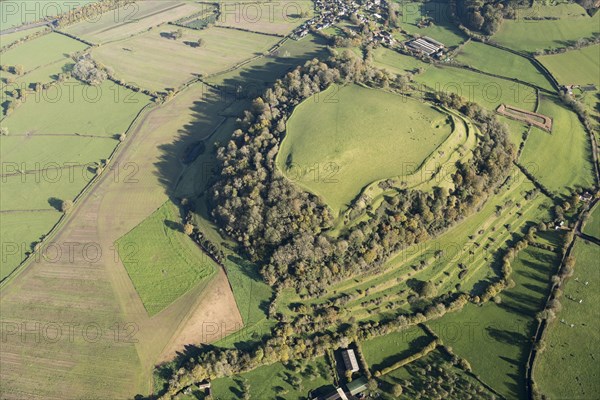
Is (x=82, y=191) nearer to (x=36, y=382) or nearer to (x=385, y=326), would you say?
(x=36, y=382)

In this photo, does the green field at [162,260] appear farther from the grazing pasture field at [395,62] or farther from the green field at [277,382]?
the grazing pasture field at [395,62]

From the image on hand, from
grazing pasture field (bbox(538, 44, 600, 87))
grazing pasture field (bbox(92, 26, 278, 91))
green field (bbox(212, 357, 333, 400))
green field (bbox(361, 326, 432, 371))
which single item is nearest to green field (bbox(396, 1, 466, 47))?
grazing pasture field (bbox(538, 44, 600, 87))

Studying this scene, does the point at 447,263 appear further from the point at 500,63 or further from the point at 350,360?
the point at 500,63

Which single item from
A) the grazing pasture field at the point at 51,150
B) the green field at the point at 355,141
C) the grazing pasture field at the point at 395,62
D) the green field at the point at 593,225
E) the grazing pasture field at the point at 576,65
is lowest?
the grazing pasture field at the point at 51,150

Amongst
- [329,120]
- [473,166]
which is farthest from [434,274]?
[329,120]

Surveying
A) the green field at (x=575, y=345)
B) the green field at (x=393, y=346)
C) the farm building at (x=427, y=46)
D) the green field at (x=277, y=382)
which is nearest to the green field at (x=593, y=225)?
the green field at (x=575, y=345)

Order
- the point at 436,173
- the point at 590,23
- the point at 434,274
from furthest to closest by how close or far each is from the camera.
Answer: the point at 590,23, the point at 436,173, the point at 434,274

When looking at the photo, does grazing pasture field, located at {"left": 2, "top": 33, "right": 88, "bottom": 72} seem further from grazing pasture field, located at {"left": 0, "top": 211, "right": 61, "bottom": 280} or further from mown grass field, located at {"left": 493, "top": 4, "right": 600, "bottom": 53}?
mown grass field, located at {"left": 493, "top": 4, "right": 600, "bottom": 53}
